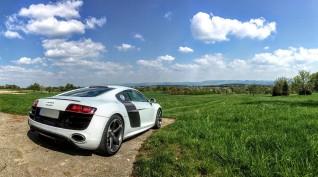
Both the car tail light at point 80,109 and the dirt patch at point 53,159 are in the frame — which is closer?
the dirt patch at point 53,159

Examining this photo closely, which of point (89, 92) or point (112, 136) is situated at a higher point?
point (89, 92)

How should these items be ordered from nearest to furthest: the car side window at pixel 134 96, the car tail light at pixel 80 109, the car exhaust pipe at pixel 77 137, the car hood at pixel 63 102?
the car exhaust pipe at pixel 77 137
the car tail light at pixel 80 109
the car hood at pixel 63 102
the car side window at pixel 134 96

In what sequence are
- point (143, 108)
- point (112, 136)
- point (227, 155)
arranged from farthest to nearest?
point (143, 108), point (112, 136), point (227, 155)

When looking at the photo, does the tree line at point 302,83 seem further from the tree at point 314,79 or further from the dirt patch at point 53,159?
the dirt patch at point 53,159

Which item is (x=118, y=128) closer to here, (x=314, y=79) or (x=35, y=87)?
(x=35, y=87)

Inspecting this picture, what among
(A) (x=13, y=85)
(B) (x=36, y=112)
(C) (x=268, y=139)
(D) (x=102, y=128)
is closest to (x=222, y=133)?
(C) (x=268, y=139)

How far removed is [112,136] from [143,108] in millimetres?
2027

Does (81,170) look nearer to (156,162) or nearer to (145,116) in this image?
(156,162)

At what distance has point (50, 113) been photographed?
562 centimetres

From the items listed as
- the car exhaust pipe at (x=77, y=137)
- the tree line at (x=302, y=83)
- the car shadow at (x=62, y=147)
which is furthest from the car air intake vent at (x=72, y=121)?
the tree line at (x=302, y=83)

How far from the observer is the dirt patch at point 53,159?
4660 mm

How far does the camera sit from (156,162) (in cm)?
503

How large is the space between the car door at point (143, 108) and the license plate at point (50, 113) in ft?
7.06

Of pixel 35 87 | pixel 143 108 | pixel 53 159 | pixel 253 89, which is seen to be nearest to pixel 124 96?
pixel 143 108
